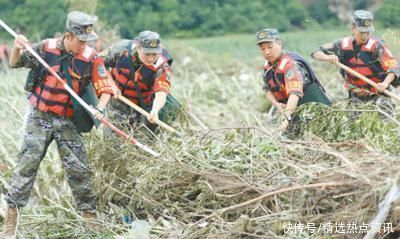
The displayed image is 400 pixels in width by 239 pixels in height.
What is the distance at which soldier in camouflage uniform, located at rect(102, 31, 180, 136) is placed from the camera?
7973 millimetres

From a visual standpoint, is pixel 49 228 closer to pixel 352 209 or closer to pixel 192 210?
pixel 192 210

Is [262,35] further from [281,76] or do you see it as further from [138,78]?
[138,78]

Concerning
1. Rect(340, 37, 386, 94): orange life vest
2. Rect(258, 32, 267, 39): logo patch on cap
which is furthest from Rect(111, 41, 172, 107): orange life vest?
Rect(340, 37, 386, 94): orange life vest

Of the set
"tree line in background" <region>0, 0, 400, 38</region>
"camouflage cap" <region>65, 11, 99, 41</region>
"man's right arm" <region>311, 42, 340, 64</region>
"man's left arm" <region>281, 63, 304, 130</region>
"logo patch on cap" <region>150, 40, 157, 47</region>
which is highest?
"camouflage cap" <region>65, 11, 99, 41</region>

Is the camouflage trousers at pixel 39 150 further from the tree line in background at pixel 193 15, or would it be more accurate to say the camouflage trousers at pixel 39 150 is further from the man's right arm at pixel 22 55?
the tree line in background at pixel 193 15

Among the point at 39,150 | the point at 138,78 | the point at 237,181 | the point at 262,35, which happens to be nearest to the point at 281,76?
the point at 262,35

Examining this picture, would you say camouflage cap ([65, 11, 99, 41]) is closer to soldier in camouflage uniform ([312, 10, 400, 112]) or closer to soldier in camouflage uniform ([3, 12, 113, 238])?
soldier in camouflage uniform ([3, 12, 113, 238])

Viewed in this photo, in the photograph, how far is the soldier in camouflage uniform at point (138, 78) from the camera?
7.97m

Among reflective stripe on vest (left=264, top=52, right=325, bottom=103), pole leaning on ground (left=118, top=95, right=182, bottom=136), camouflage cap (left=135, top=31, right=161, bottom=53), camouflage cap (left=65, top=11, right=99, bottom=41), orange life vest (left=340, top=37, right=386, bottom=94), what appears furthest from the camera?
orange life vest (left=340, top=37, right=386, bottom=94)

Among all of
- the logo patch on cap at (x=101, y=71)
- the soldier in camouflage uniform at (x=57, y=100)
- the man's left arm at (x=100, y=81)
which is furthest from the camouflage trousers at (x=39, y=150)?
the logo patch on cap at (x=101, y=71)

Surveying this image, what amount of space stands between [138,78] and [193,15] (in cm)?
1856

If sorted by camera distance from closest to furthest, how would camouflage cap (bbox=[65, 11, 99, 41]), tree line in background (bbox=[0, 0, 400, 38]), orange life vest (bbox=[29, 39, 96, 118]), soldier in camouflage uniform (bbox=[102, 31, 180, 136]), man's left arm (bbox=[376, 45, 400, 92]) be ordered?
camouflage cap (bbox=[65, 11, 99, 41]), orange life vest (bbox=[29, 39, 96, 118]), soldier in camouflage uniform (bbox=[102, 31, 180, 136]), man's left arm (bbox=[376, 45, 400, 92]), tree line in background (bbox=[0, 0, 400, 38])

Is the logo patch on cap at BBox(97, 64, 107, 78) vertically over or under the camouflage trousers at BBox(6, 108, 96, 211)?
over

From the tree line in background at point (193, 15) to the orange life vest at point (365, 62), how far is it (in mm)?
11868
